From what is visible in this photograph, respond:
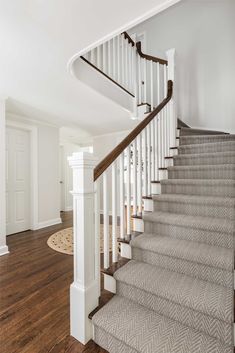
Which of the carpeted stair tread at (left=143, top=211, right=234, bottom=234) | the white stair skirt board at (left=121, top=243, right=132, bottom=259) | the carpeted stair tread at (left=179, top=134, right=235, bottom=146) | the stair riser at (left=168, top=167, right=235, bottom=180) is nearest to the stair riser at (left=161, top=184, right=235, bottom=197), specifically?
the stair riser at (left=168, top=167, right=235, bottom=180)

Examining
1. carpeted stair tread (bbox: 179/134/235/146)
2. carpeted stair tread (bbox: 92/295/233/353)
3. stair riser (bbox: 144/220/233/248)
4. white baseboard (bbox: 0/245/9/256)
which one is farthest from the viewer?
carpeted stair tread (bbox: 179/134/235/146)

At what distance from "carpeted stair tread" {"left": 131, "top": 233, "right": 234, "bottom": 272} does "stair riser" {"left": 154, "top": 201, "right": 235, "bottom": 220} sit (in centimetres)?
33

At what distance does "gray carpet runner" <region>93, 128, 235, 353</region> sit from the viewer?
1.12m

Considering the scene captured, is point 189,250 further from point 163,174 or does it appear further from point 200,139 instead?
point 200,139

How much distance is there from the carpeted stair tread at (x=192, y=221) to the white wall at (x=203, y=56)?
2.89m

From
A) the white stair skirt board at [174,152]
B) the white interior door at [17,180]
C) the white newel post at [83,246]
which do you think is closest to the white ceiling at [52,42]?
the white interior door at [17,180]

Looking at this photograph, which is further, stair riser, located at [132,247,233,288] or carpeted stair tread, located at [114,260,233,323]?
stair riser, located at [132,247,233,288]

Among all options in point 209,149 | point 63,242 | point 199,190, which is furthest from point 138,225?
point 63,242

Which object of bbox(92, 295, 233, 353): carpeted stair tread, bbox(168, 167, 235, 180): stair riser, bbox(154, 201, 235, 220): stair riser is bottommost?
bbox(92, 295, 233, 353): carpeted stair tread

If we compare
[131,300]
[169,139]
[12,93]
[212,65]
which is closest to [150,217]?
[131,300]

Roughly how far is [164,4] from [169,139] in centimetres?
187

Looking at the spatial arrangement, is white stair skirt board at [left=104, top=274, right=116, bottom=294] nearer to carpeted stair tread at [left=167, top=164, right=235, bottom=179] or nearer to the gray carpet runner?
the gray carpet runner

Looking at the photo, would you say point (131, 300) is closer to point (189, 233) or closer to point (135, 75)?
point (189, 233)

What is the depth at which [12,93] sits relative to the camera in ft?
9.14
